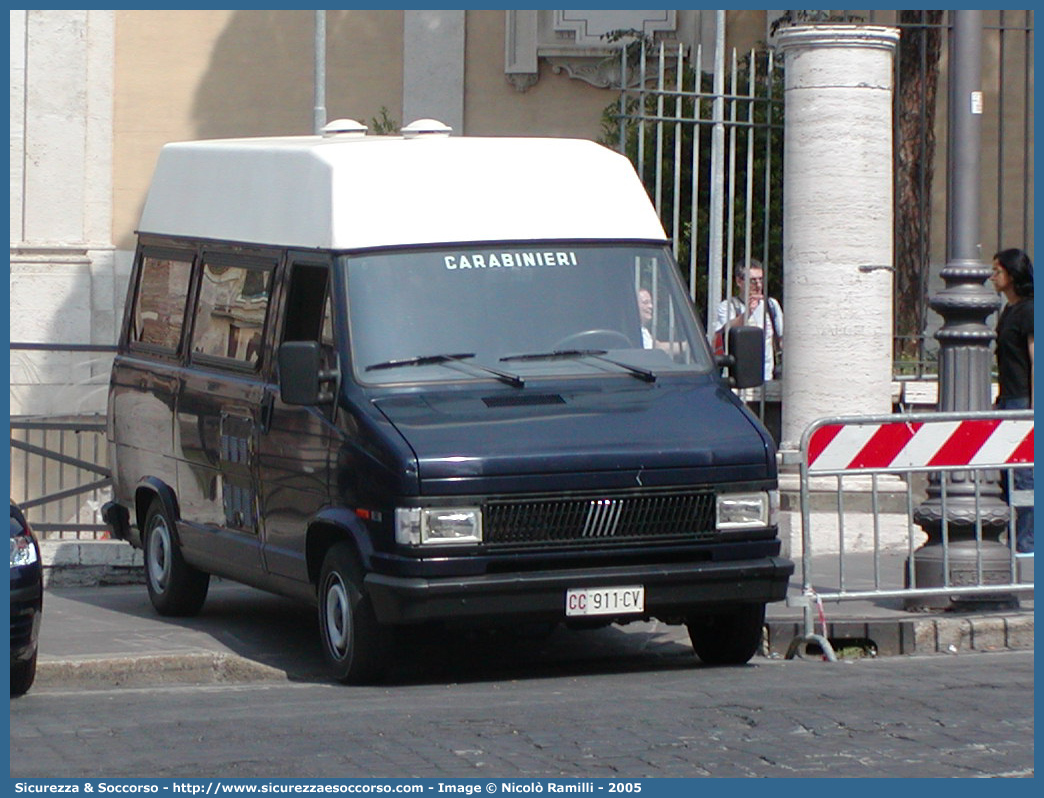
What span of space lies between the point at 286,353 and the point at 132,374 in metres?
2.90

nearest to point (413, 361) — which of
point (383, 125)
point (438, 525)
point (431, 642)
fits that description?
point (438, 525)

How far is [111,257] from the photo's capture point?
21656 millimetres

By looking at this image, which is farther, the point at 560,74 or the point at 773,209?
the point at 560,74

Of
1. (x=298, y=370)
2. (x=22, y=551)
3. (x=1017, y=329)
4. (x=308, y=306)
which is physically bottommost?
(x=22, y=551)

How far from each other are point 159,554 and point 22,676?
8.33ft

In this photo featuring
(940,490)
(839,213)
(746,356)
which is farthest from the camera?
(839,213)

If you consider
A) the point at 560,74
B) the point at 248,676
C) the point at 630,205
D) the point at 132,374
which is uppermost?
the point at 560,74

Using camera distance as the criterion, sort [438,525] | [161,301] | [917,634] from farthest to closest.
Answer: [161,301] < [917,634] < [438,525]

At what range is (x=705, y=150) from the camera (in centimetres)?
1470

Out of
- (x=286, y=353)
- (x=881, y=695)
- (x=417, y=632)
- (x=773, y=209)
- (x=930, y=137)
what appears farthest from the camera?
(x=930, y=137)

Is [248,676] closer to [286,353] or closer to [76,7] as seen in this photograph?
[286,353]

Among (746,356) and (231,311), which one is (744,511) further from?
(231,311)

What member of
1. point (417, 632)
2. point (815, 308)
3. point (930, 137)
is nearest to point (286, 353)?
point (417, 632)

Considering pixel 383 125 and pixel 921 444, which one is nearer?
pixel 921 444
